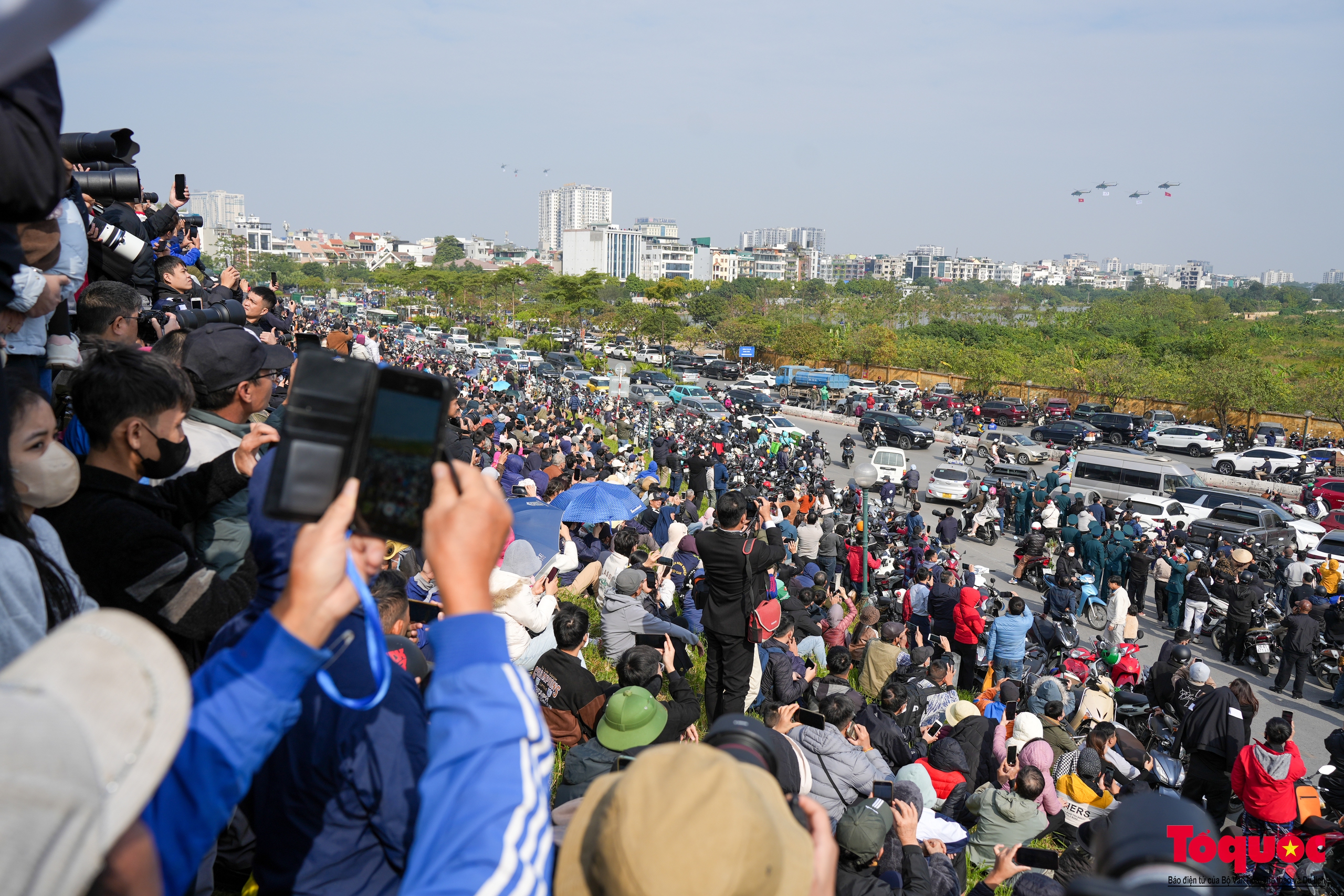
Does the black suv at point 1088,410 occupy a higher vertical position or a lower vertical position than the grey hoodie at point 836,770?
lower

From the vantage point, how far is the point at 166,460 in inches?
92.4

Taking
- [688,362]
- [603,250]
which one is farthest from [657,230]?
[688,362]

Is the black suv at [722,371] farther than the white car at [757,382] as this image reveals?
Yes

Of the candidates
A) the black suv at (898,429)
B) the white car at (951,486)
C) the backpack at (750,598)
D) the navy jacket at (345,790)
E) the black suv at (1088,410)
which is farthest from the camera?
the black suv at (1088,410)

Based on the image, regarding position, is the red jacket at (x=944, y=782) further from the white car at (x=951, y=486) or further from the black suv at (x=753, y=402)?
the black suv at (x=753, y=402)

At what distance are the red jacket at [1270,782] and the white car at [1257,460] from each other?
25379 mm

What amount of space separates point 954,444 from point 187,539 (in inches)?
1080

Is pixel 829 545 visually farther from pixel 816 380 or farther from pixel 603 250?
pixel 603 250

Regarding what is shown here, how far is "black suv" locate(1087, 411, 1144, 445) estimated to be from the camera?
32.5 meters

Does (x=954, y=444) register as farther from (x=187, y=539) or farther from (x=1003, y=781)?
(x=187, y=539)

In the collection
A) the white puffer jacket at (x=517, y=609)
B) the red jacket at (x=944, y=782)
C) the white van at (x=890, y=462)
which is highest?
the white puffer jacket at (x=517, y=609)

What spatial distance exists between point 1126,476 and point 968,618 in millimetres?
15213

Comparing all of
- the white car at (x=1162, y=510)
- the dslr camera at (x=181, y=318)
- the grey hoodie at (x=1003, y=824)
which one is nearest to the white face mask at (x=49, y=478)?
the dslr camera at (x=181, y=318)

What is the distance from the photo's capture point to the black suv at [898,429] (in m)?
29.1
